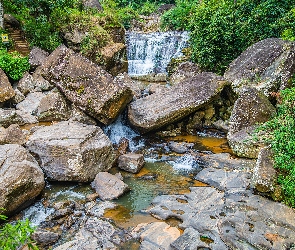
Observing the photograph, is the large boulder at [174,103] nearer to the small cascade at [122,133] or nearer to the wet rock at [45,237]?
the small cascade at [122,133]

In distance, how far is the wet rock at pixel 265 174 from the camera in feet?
21.8

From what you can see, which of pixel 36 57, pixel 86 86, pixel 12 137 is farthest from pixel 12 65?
pixel 12 137

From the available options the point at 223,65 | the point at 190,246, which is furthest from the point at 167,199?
the point at 223,65

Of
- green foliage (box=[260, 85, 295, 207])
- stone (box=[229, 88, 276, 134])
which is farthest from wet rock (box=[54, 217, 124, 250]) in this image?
stone (box=[229, 88, 276, 134])

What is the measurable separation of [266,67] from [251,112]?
8.30ft

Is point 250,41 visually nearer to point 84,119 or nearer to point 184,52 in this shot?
point 184,52

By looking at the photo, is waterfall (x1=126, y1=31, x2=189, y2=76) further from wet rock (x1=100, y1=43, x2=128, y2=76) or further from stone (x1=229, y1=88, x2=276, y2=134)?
stone (x1=229, y1=88, x2=276, y2=134)

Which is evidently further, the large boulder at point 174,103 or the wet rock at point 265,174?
the large boulder at point 174,103

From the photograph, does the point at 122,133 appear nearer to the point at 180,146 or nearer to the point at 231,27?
the point at 180,146

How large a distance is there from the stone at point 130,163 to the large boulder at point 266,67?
17.3 ft

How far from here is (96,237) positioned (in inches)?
239

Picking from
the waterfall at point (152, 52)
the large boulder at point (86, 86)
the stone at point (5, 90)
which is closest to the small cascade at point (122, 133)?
the large boulder at point (86, 86)

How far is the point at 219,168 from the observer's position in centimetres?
878

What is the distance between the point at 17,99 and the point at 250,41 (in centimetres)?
1048
